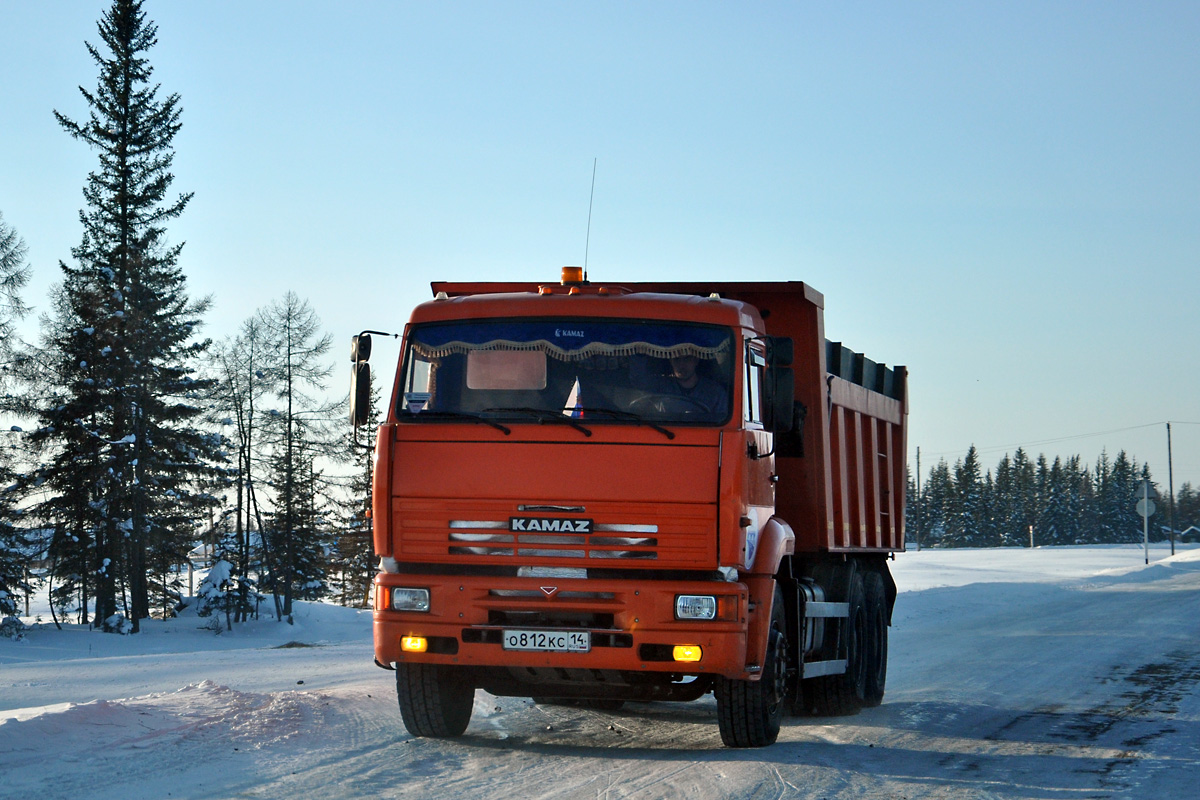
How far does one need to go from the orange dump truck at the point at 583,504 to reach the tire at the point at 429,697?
0.01 m

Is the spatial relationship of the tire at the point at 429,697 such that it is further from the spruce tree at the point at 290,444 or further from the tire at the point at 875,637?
the spruce tree at the point at 290,444

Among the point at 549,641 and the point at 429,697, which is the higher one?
the point at 549,641

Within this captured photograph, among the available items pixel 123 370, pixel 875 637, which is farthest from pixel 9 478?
pixel 875 637

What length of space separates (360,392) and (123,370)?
31.3 metres

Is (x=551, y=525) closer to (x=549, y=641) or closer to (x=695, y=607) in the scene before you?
(x=549, y=641)

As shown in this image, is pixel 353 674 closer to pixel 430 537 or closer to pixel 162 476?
pixel 430 537

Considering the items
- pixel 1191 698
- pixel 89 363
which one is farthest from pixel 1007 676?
pixel 89 363

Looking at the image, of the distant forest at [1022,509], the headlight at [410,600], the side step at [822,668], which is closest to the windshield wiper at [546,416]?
the headlight at [410,600]

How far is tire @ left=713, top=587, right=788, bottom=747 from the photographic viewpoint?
7754 millimetres

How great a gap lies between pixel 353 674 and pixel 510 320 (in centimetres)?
667

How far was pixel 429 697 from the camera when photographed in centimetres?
799

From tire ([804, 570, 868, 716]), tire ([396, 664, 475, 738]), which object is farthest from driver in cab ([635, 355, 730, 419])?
tire ([804, 570, 868, 716])

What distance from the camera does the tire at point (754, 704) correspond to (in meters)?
7.75

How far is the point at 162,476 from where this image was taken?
38.5 metres
